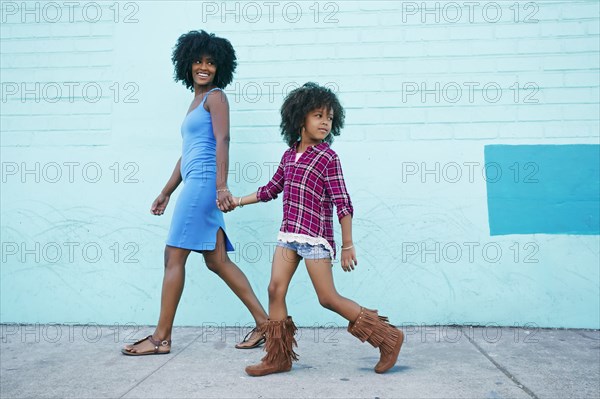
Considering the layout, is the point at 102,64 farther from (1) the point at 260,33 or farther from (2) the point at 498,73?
(2) the point at 498,73

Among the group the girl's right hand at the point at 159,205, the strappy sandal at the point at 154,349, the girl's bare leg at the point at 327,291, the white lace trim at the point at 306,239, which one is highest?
the girl's right hand at the point at 159,205

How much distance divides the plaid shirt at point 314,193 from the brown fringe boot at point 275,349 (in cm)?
49

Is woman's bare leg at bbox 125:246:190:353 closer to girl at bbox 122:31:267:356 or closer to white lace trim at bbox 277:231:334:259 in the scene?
girl at bbox 122:31:267:356

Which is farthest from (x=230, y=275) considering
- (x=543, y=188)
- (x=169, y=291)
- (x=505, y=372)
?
(x=543, y=188)

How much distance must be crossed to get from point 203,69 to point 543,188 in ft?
7.84

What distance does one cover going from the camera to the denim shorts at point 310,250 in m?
3.20

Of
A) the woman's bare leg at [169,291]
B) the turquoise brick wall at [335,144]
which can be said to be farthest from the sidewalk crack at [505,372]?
the woman's bare leg at [169,291]

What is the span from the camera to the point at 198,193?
143 inches

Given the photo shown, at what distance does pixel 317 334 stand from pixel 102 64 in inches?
96.4

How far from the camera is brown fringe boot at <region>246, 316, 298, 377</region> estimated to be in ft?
10.4

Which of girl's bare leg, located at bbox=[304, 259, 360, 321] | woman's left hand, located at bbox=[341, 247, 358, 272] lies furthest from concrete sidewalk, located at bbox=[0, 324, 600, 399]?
woman's left hand, located at bbox=[341, 247, 358, 272]

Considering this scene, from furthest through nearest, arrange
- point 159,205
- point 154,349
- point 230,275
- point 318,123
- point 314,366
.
Answer: point 159,205, point 230,275, point 154,349, point 314,366, point 318,123

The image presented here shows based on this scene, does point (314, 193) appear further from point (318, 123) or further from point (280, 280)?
point (280, 280)

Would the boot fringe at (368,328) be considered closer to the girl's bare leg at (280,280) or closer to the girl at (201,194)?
the girl's bare leg at (280,280)
